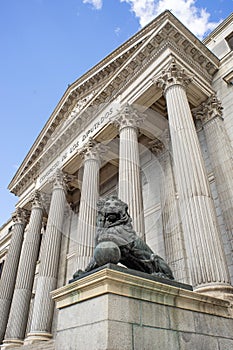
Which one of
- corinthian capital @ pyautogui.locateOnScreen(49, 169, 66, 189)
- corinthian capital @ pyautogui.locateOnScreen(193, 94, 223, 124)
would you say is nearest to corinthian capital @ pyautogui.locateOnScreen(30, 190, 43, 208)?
corinthian capital @ pyautogui.locateOnScreen(49, 169, 66, 189)

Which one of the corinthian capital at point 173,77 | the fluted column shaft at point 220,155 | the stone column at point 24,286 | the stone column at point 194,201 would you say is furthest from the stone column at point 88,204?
the stone column at point 24,286

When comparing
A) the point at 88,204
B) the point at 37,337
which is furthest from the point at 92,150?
the point at 37,337

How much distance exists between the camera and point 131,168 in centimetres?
1274

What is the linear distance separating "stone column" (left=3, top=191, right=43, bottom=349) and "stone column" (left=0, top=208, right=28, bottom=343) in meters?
2.77

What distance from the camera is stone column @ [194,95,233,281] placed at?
11.4 m

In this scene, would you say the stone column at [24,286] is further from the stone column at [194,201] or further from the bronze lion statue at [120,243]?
the bronze lion statue at [120,243]

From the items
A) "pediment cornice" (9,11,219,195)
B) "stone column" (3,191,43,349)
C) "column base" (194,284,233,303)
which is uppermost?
"pediment cornice" (9,11,219,195)

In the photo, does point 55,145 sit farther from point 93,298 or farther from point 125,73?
point 93,298

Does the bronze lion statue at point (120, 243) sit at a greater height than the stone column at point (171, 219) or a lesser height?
lesser

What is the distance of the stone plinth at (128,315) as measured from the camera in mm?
4406

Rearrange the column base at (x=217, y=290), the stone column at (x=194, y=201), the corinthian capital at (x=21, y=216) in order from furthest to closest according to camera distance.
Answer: the corinthian capital at (x=21, y=216) → the stone column at (x=194, y=201) → the column base at (x=217, y=290)

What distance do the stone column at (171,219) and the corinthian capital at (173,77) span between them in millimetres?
4017

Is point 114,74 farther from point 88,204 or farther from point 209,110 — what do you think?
point 88,204

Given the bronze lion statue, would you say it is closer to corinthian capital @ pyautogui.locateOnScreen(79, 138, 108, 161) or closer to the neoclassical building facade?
the neoclassical building facade
